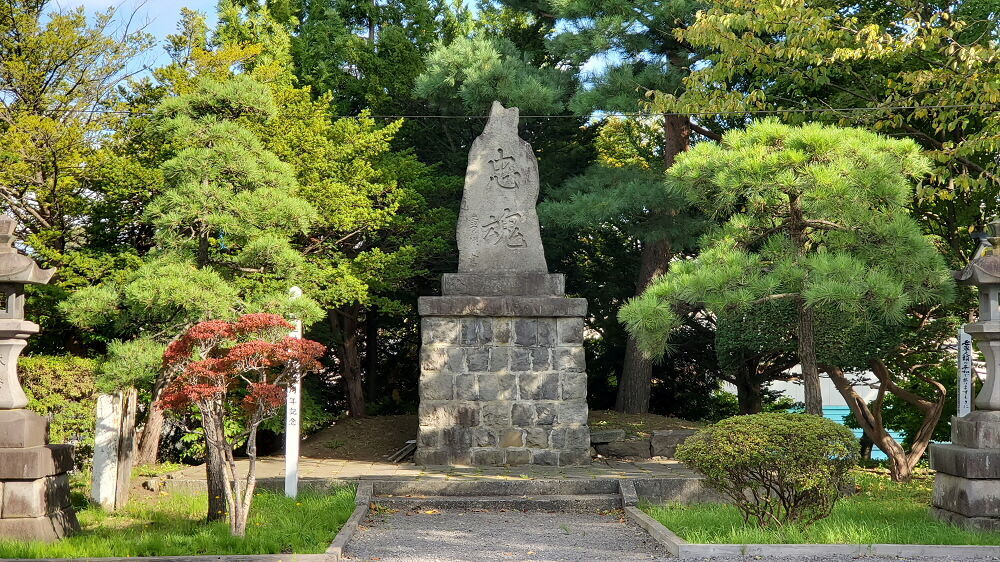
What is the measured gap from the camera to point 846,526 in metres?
6.50

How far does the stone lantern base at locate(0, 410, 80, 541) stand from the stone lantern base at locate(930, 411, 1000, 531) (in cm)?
655

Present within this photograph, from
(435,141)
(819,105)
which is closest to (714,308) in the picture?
(819,105)

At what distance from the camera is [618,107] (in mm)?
11570

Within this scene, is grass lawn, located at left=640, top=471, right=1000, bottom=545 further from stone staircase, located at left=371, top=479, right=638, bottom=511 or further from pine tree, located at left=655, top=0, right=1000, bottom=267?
pine tree, located at left=655, top=0, right=1000, bottom=267

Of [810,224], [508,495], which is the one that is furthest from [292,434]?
[810,224]

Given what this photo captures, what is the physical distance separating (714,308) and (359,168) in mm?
6373

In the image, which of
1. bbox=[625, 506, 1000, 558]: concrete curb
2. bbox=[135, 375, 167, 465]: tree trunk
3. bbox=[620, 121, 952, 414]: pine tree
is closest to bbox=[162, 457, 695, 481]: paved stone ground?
bbox=[135, 375, 167, 465]: tree trunk

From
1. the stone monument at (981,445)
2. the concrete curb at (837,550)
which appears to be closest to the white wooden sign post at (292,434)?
the concrete curb at (837,550)

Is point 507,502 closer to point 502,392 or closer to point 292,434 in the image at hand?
point 502,392

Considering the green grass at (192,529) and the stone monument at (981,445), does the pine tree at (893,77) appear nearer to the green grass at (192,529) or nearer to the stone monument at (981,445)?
the stone monument at (981,445)

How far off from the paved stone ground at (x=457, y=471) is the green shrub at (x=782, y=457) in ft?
7.93

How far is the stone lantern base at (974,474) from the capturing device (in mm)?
6578

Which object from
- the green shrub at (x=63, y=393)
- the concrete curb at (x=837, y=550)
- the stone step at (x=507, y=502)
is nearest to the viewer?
the concrete curb at (x=837, y=550)

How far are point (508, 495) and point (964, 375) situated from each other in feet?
14.8
